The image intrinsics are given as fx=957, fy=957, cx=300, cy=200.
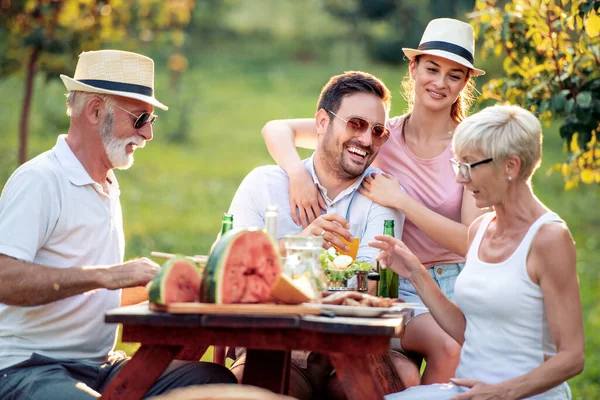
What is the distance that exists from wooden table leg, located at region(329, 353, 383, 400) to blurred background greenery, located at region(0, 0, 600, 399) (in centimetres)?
558

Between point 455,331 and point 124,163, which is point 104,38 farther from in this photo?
point 455,331

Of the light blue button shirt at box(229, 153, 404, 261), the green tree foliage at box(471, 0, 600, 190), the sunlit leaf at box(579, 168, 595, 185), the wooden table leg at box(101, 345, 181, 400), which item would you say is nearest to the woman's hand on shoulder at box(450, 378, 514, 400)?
the wooden table leg at box(101, 345, 181, 400)

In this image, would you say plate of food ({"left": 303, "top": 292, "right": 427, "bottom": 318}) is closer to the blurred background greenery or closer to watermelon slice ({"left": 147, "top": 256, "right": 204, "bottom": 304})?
watermelon slice ({"left": 147, "top": 256, "right": 204, "bottom": 304})

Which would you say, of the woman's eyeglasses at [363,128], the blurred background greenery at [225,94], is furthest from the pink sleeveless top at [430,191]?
the blurred background greenery at [225,94]

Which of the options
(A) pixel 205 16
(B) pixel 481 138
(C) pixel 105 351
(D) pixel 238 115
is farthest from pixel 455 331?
(A) pixel 205 16

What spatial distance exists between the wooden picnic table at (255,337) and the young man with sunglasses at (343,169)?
161 centimetres

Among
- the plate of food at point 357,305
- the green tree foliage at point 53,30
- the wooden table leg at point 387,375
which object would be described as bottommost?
the wooden table leg at point 387,375

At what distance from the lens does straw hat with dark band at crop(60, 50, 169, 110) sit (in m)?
4.60

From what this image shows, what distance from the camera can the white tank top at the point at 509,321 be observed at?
3838 millimetres

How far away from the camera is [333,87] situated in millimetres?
5430

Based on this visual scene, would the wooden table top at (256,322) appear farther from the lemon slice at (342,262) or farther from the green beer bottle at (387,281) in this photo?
the green beer bottle at (387,281)

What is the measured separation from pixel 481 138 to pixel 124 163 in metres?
1.77

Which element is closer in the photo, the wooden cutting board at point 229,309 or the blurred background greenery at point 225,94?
the wooden cutting board at point 229,309

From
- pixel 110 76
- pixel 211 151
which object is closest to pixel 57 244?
pixel 110 76
